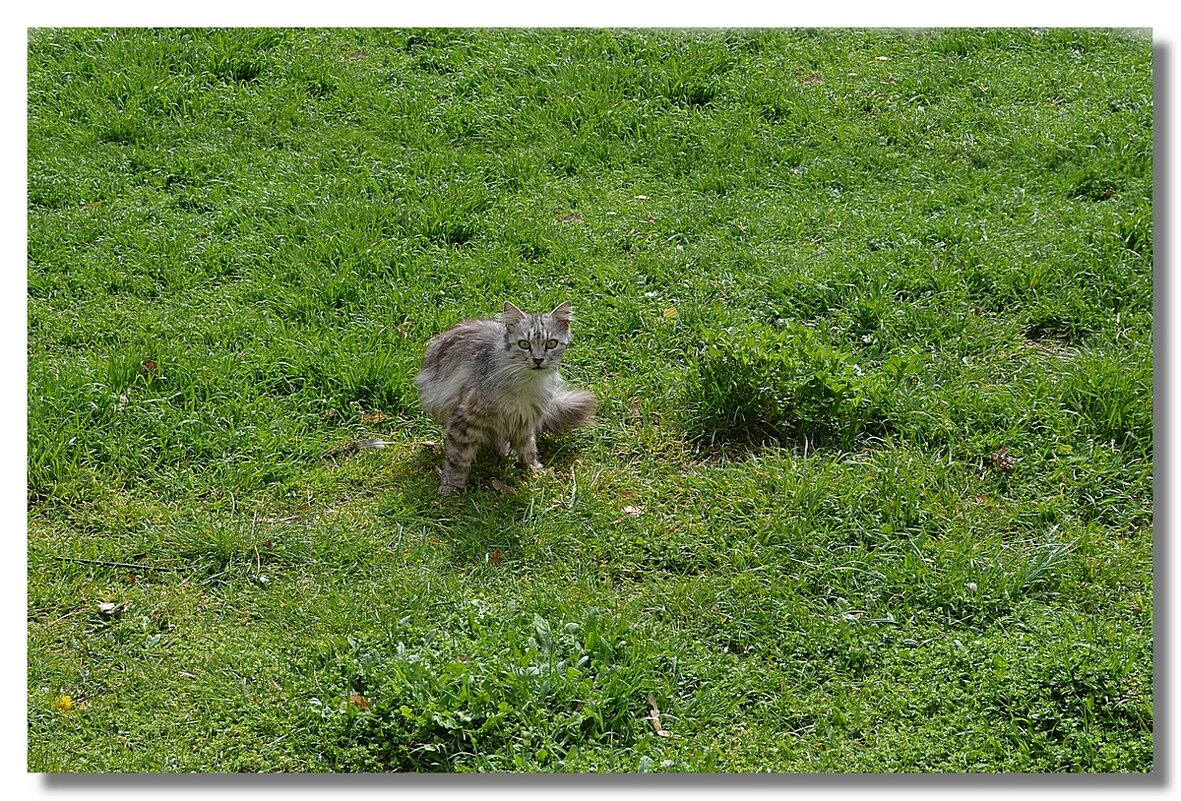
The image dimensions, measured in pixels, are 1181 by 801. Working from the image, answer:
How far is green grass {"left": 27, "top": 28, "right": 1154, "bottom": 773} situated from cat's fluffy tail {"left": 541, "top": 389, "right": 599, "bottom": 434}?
13 centimetres

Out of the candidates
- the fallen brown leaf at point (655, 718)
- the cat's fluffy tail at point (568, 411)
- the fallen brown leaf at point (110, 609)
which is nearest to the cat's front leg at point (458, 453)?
the cat's fluffy tail at point (568, 411)

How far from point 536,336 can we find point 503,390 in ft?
1.01

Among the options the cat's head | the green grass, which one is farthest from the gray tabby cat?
the green grass

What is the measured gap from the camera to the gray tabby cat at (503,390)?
520 cm

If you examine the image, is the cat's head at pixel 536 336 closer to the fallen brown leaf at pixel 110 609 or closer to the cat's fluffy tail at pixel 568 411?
the cat's fluffy tail at pixel 568 411

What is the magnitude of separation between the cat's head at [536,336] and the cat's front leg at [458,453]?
39 cm

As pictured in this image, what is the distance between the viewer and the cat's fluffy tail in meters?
5.50

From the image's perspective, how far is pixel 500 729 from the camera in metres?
3.95

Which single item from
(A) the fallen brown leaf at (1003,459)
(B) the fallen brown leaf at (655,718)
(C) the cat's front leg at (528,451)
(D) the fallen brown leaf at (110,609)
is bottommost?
(B) the fallen brown leaf at (655,718)

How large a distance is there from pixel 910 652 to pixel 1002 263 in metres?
2.84

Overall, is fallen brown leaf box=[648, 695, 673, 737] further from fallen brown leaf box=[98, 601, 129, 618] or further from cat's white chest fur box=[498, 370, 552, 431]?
fallen brown leaf box=[98, 601, 129, 618]

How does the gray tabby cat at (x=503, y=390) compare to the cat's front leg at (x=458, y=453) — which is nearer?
the gray tabby cat at (x=503, y=390)

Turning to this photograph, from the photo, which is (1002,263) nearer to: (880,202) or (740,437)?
(880,202)

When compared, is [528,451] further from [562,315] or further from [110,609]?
[110,609]
